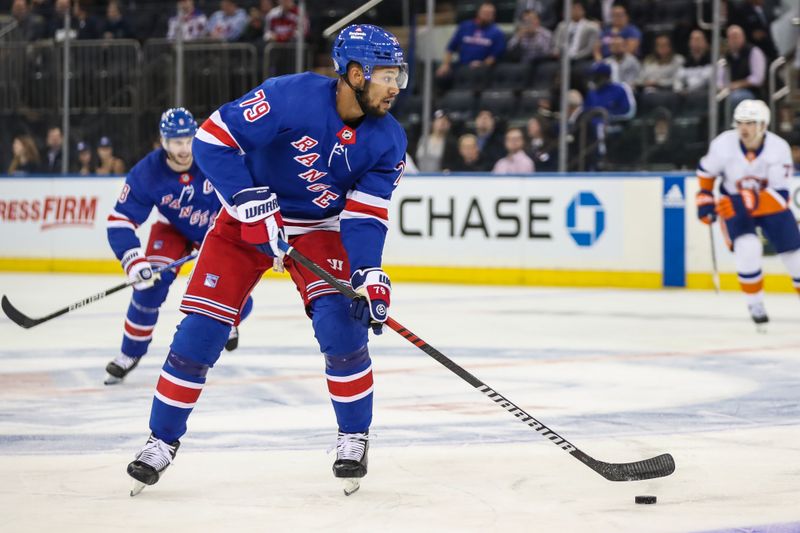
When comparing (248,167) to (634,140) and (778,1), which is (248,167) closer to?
(634,140)

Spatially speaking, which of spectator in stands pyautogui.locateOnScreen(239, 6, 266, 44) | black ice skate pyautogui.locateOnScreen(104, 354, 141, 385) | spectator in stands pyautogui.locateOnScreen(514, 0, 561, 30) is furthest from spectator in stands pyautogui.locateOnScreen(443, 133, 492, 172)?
black ice skate pyautogui.locateOnScreen(104, 354, 141, 385)

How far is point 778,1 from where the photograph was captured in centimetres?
1178

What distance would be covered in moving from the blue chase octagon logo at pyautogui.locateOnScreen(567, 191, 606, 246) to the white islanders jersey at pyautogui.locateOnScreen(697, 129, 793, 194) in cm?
231

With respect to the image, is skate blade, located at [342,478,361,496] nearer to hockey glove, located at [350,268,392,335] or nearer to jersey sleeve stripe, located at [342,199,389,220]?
hockey glove, located at [350,268,392,335]

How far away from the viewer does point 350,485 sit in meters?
3.80

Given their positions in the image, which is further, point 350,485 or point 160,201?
point 160,201

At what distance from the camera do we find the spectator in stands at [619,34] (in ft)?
37.7

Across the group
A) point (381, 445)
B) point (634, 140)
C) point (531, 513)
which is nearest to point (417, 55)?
point (634, 140)

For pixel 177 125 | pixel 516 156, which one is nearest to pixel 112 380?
pixel 177 125

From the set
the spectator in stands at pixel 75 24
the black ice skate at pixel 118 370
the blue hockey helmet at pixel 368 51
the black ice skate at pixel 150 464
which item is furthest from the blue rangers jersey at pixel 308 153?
the spectator in stands at pixel 75 24

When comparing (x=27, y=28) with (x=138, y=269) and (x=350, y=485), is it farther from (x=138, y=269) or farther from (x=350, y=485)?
(x=350, y=485)

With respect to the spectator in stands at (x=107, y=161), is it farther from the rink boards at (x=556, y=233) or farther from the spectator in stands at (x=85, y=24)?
the rink boards at (x=556, y=233)

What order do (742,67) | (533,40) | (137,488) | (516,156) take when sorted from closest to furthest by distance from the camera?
(137,488), (742,67), (516,156), (533,40)

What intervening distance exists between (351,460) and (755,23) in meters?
8.37
